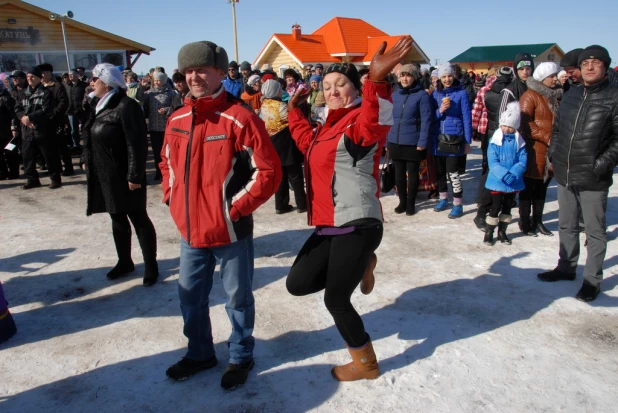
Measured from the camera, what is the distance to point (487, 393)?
9.05 ft

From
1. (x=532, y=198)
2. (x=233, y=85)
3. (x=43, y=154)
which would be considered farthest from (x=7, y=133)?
(x=532, y=198)

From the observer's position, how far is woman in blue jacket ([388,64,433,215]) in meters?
6.12

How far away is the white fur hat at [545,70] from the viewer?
5219 millimetres

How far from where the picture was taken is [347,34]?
3164cm

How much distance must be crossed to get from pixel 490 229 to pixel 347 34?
1148 inches

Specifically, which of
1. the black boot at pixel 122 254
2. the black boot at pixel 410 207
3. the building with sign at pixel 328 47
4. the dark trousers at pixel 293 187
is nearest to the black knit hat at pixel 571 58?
the black boot at pixel 410 207

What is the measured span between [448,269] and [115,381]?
10.6 ft

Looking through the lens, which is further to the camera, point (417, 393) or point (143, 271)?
point (143, 271)

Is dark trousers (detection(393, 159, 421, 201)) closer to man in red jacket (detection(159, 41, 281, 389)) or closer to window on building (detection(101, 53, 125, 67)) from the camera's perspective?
man in red jacket (detection(159, 41, 281, 389))

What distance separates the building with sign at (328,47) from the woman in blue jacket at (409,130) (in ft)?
74.1

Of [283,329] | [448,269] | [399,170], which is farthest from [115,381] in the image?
[399,170]

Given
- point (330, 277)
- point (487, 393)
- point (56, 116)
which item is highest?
point (56, 116)

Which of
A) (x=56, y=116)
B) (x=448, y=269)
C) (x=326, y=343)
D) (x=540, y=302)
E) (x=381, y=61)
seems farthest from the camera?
(x=56, y=116)

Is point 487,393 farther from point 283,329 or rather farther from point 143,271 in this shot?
point 143,271
